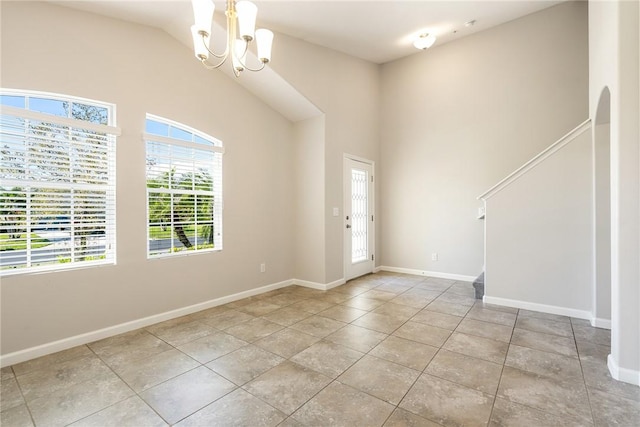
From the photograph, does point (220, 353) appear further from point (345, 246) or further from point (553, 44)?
point (553, 44)

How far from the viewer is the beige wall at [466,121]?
417 cm

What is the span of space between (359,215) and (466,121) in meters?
2.35

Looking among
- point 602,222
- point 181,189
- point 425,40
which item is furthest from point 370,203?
point 181,189

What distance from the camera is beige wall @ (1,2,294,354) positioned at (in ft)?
8.19

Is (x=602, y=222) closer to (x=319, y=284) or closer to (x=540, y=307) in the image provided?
(x=540, y=307)

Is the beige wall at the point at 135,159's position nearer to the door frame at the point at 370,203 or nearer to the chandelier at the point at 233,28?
the door frame at the point at 370,203

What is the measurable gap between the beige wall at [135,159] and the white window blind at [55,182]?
0.36 feet

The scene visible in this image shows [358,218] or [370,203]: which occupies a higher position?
[370,203]

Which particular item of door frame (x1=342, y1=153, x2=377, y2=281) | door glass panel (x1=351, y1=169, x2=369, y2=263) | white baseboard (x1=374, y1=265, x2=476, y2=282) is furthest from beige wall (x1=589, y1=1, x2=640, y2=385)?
door glass panel (x1=351, y1=169, x2=369, y2=263)

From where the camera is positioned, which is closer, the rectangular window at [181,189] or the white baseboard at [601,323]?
the white baseboard at [601,323]

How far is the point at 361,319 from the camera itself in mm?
3326

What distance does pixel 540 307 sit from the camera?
3.50 meters

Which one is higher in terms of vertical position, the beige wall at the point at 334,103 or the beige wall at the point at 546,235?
the beige wall at the point at 334,103

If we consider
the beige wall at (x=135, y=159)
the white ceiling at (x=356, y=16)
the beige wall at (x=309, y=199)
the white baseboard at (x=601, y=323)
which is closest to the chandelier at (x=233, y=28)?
the white ceiling at (x=356, y=16)
